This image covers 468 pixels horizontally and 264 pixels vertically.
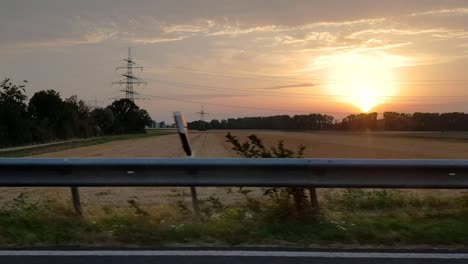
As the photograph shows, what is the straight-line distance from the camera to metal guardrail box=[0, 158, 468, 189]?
19.7ft

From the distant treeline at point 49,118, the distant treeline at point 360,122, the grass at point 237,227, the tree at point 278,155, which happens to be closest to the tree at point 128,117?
the distant treeline at point 49,118

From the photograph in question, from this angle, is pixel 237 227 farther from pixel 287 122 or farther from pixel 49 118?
pixel 287 122

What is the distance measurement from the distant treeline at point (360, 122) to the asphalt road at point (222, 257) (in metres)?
58.1

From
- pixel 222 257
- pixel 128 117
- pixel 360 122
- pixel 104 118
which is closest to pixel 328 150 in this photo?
pixel 222 257

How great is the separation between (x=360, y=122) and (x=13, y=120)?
68909 mm

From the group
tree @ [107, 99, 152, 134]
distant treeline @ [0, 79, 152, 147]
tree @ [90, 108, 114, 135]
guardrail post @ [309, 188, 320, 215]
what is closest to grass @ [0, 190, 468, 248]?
guardrail post @ [309, 188, 320, 215]

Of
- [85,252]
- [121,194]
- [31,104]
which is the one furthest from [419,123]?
[85,252]

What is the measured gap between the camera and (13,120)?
186 feet

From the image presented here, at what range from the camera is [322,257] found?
4.93 meters

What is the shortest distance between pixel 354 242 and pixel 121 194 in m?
7.49

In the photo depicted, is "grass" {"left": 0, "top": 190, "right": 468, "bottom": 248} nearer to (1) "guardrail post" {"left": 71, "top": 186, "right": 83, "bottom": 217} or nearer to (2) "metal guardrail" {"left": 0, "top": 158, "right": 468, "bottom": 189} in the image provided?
(1) "guardrail post" {"left": 71, "top": 186, "right": 83, "bottom": 217}

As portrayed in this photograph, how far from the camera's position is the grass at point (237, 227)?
555 centimetres

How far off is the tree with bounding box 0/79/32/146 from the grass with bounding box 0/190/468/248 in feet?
172

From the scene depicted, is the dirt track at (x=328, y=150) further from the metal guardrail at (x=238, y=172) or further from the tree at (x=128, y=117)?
the tree at (x=128, y=117)
